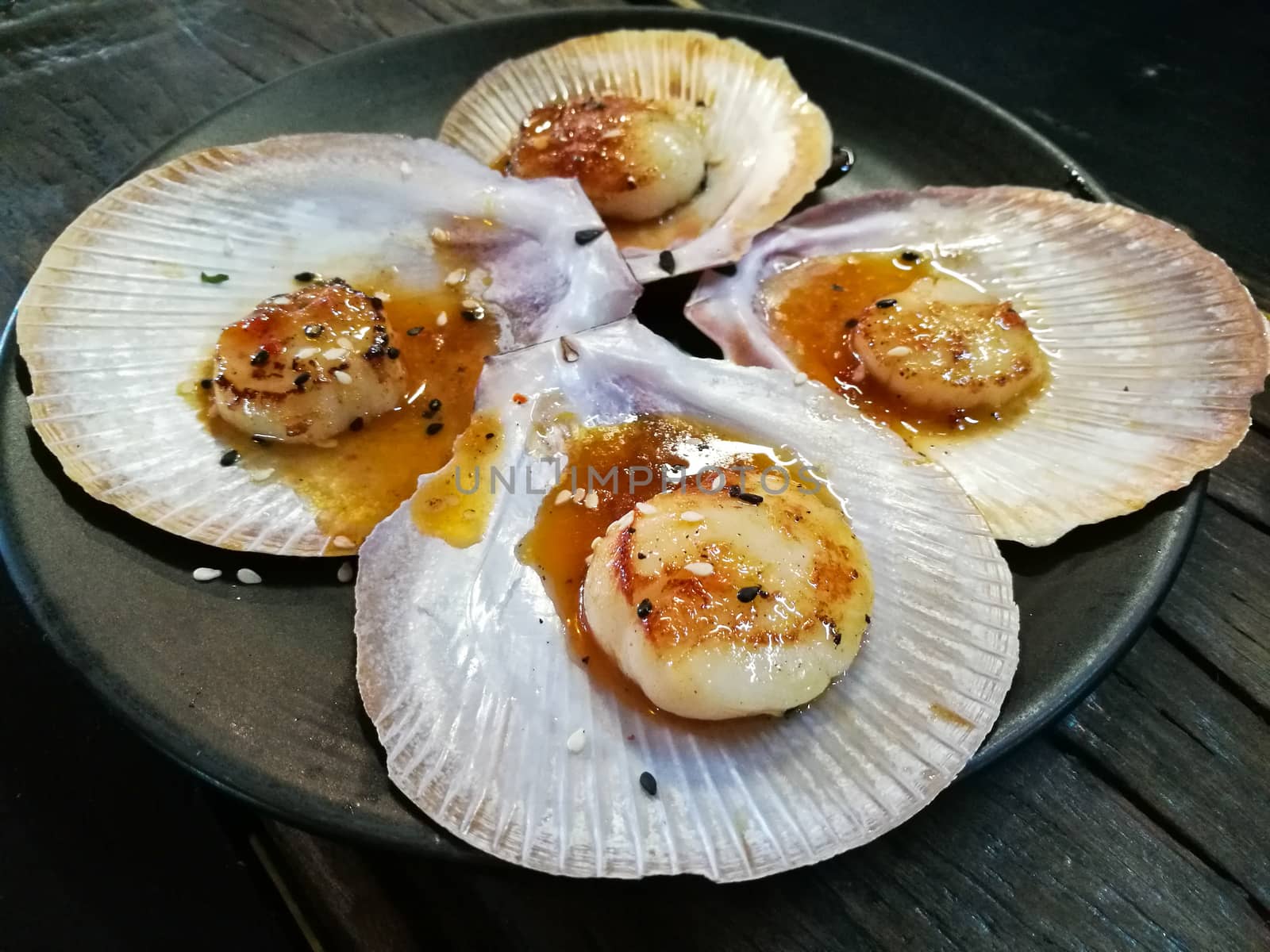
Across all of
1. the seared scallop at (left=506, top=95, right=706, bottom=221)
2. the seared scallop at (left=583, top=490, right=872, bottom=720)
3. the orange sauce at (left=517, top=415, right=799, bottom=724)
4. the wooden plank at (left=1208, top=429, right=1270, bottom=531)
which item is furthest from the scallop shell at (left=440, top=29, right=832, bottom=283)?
the wooden plank at (left=1208, top=429, right=1270, bottom=531)

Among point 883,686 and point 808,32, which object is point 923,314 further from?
point 808,32

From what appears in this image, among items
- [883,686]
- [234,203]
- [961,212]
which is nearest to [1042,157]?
[961,212]

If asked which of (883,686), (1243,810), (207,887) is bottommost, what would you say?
(207,887)

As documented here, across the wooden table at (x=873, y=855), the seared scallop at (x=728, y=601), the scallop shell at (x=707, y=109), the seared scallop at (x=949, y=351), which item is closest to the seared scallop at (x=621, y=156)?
the scallop shell at (x=707, y=109)

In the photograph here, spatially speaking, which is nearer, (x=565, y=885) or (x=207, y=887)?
(x=565, y=885)

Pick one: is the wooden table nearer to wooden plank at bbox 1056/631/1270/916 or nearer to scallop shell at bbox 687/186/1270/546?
wooden plank at bbox 1056/631/1270/916
